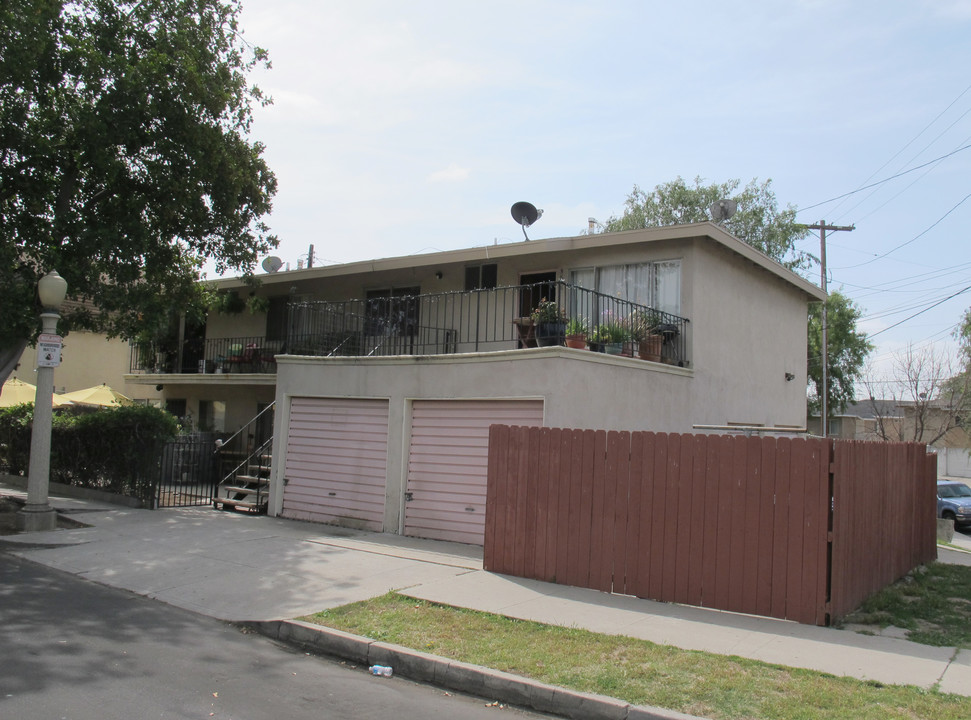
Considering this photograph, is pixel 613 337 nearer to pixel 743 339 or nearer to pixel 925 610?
pixel 743 339

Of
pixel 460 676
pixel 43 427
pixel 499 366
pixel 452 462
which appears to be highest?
pixel 499 366

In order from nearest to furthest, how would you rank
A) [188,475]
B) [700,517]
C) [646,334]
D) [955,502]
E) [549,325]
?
[700,517]
[549,325]
[646,334]
[188,475]
[955,502]

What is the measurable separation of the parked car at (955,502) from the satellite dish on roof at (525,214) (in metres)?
18.6

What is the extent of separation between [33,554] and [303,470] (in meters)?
4.48

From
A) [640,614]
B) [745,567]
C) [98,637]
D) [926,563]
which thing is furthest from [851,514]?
[98,637]

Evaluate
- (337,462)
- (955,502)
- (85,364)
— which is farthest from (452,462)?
(85,364)

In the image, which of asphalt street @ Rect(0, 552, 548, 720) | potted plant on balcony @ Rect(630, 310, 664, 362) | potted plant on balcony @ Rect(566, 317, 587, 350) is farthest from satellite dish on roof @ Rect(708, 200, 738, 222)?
asphalt street @ Rect(0, 552, 548, 720)

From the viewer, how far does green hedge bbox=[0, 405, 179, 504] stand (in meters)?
14.6

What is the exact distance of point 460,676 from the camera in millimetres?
5980

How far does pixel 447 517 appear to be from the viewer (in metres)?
11.8

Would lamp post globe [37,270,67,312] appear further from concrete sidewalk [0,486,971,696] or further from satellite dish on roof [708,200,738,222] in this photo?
satellite dish on roof [708,200,738,222]

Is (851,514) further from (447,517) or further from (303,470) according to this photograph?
(303,470)

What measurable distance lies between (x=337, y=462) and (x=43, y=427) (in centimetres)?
463

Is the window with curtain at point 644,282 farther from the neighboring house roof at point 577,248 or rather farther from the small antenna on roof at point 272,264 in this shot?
the small antenna on roof at point 272,264
